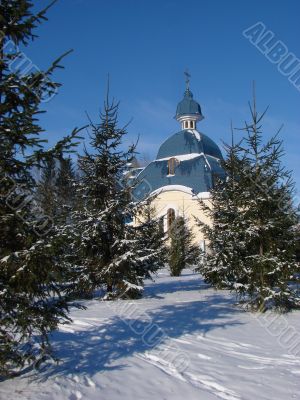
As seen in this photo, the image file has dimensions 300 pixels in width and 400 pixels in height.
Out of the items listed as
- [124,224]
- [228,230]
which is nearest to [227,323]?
[228,230]


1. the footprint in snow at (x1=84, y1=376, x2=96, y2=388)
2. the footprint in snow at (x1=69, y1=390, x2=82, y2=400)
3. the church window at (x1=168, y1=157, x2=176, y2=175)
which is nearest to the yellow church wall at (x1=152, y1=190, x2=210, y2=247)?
the church window at (x1=168, y1=157, x2=176, y2=175)

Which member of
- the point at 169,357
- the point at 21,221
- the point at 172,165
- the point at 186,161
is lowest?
the point at 169,357

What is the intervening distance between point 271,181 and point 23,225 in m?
7.46

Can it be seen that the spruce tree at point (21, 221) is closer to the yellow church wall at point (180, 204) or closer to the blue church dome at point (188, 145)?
the yellow church wall at point (180, 204)

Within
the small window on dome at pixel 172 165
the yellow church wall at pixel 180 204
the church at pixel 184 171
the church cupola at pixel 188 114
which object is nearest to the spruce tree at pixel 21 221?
the church at pixel 184 171

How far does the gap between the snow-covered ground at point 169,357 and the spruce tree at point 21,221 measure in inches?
27.3

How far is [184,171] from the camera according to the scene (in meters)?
35.2

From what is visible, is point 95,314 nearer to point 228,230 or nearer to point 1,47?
point 228,230

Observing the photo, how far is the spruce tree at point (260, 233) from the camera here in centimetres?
1009

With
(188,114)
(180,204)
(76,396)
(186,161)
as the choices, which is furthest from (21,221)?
(188,114)

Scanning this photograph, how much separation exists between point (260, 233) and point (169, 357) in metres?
5.09

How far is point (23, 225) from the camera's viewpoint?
16.4 feet

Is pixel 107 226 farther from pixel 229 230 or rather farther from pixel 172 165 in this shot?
pixel 172 165

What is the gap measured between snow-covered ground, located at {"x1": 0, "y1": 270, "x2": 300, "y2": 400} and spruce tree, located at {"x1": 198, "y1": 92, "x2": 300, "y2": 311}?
0.67m
